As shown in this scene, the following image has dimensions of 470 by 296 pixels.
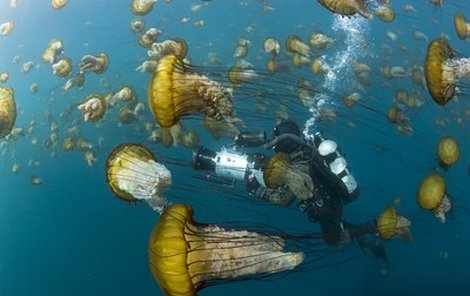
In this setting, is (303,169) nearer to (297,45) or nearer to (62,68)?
(297,45)

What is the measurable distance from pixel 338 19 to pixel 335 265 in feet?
55.6

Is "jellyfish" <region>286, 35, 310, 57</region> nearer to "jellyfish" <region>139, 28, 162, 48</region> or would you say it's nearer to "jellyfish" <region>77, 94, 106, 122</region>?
"jellyfish" <region>139, 28, 162, 48</region>

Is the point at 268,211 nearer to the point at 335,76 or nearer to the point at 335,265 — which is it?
the point at 335,265

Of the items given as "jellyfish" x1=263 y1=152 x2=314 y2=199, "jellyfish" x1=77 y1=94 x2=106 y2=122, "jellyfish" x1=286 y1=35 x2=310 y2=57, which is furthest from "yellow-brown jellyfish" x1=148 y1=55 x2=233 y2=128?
"jellyfish" x1=286 y1=35 x2=310 y2=57

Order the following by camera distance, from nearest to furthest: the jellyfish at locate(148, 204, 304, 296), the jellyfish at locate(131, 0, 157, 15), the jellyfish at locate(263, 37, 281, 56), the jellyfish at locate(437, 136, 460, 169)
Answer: the jellyfish at locate(148, 204, 304, 296) < the jellyfish at locate(437, 136, 460, 169) < the jellyfish at locate(131, 0, 157, 15) < the jellyfish at locate(263, 37, 281, 56)

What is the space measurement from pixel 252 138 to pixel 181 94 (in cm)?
150

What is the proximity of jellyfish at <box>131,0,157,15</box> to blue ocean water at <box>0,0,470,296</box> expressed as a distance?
12.5 ft

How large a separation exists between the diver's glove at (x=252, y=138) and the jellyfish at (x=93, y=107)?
2.89 meters

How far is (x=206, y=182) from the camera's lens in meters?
17.2

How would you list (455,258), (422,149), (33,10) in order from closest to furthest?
(455,258)
(422,149)
(33,10)

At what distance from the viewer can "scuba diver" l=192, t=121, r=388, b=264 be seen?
5.20 m

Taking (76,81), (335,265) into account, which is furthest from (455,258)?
(76,81)

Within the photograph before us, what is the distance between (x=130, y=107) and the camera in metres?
10.4

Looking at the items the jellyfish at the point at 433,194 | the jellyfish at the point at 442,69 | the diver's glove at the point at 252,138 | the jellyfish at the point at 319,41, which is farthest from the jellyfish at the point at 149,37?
the jellyfish at the point at 442,69
